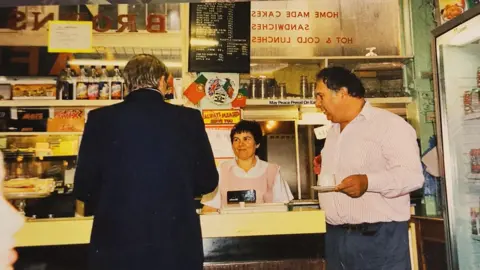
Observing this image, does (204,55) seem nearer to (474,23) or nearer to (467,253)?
(474,23)

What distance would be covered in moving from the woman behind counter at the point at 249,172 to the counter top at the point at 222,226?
53.2 inches

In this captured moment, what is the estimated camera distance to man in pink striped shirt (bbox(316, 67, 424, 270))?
2166mm

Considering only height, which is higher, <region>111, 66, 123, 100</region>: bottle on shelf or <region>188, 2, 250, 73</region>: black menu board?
<region>188, 2, 250, 73</region>: black menu board

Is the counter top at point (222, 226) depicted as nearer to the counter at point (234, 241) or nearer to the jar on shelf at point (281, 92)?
the counter at point (234, 241)

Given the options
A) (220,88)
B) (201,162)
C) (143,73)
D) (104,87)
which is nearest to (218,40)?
(220,88)

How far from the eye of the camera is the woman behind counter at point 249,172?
148 inches

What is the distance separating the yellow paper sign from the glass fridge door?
77.0 inches

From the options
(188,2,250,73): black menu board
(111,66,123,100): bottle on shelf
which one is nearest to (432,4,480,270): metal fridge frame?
(188,2,250,73): black menu board

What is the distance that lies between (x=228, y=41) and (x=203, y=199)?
1747 mm

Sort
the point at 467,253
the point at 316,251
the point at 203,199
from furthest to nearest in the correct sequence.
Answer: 1. the point at 203,199
2. the point at 467,253
3. the point at 316,251

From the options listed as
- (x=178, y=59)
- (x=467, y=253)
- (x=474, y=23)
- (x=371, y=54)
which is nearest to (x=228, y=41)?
(x=178, y=59)

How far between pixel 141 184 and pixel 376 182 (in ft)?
3.56

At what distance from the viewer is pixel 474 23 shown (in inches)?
98.7

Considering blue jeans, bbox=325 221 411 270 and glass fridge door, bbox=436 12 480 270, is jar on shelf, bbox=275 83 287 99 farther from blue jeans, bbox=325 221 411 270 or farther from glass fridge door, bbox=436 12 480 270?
A: blue jeans, bbox=325 221 411 270
